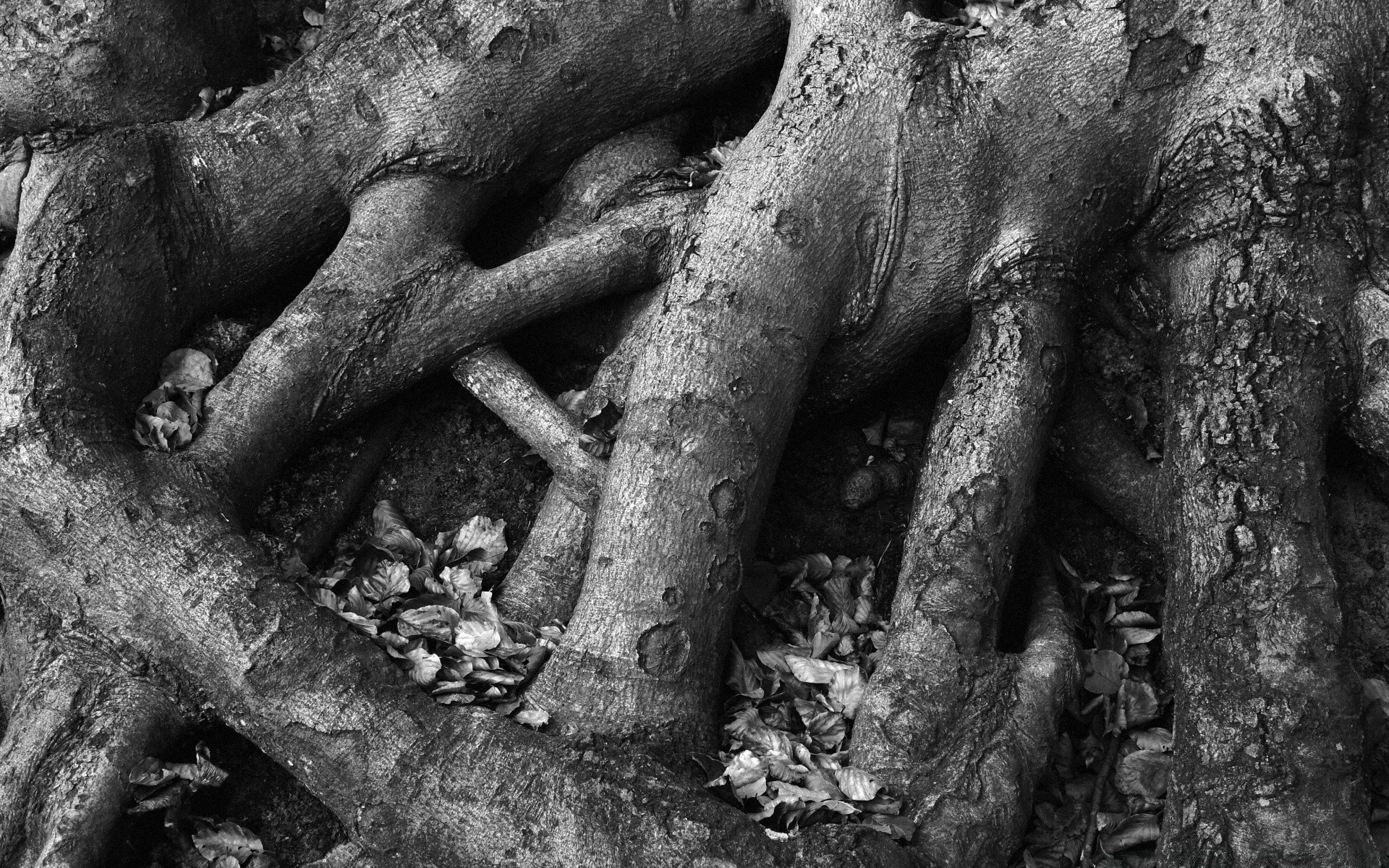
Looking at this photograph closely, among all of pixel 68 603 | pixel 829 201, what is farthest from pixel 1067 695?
pixel 68 603

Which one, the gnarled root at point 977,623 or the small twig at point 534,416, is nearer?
the gnarled root at point 977,623

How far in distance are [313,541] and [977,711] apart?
6.12 ft

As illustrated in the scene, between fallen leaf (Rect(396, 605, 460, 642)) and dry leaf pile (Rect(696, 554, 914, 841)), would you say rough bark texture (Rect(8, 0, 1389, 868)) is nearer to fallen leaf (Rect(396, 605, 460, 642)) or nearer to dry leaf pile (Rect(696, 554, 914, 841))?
dry leaf pile (Rect(696, 554, 914, 841))

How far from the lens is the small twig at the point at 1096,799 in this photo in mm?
2951

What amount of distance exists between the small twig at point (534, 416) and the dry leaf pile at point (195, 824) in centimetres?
114

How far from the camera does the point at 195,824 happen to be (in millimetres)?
2934

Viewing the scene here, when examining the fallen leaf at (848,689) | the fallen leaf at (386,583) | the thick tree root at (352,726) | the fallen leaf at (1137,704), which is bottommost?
the thick tree root at (352,726)

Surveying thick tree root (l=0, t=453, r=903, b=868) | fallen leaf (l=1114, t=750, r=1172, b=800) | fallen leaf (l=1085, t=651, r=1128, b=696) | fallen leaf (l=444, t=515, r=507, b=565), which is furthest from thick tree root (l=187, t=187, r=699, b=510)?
fallen leaf (l=1114, t=750, r=1172, b=800)

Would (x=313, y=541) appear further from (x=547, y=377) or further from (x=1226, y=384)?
(x=1226, y=384)

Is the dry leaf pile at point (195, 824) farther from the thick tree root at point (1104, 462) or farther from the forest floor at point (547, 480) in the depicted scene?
the thick tree root at point (1104, 462)

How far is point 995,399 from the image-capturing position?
3.27 m

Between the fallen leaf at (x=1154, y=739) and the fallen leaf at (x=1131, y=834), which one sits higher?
the fallen leaf at (x=1154, y=739)

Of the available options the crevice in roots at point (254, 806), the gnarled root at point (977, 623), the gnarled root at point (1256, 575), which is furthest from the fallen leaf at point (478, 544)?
the gnarled root at point (1256, 575)

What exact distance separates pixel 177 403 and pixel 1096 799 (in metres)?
2.66
